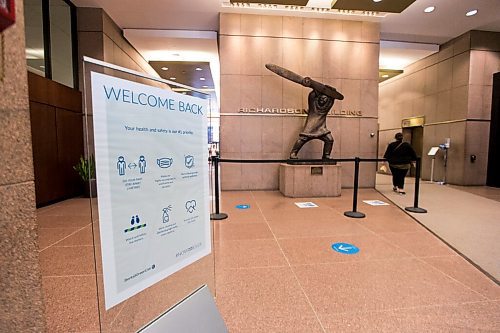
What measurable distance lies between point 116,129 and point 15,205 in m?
0.40

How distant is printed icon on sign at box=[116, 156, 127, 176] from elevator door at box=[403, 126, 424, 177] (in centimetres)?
1075

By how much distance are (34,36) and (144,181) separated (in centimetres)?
592

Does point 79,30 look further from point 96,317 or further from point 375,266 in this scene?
point 375,266

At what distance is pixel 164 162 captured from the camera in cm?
122

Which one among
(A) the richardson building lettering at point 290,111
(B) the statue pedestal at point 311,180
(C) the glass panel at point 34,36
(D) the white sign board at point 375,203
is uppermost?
(C) the glass panel at point 34,36

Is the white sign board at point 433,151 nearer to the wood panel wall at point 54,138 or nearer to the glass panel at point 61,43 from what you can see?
the wood panel wall at point 54,138

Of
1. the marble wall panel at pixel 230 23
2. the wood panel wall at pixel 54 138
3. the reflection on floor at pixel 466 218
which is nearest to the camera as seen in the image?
the reflection on floor at pixel 466 218

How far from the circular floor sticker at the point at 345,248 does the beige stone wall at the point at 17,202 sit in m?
2.70

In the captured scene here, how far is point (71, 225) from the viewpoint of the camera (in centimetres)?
383

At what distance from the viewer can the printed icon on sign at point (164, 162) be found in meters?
1.20

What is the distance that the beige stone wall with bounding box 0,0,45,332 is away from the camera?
82 centimetres

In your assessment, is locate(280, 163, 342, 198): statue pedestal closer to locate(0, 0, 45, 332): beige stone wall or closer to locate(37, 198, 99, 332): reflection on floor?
locate(37, 198, 99, 332): reflection on floor

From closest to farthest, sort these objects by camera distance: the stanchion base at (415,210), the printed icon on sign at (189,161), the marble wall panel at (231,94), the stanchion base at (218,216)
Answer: the printed icon on sign at (189,161), the stanchion base at (218,216), the stanchion base at (415,210), the marble wall panel at (231,94)

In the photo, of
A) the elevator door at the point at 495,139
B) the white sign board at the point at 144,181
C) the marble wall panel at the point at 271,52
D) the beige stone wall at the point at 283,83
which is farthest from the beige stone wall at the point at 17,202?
the elevator door at the point at 495,139
